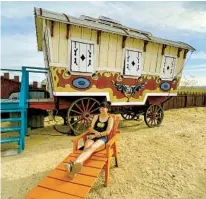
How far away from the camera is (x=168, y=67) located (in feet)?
32.4

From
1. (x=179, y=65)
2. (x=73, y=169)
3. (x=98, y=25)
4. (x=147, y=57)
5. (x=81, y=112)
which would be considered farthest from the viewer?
(x=179, y=65)

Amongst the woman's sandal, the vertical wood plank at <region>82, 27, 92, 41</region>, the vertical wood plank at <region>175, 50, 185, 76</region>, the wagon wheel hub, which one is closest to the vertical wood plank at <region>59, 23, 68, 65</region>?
the vertical wood plank at <region>82, 27, 92, 41</region>

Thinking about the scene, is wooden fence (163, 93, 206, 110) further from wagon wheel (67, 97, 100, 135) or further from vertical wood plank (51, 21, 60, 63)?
vertical wood plank (51, 21, 60, 63)

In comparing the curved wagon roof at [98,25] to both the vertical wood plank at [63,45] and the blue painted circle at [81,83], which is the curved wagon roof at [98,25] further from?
the blue painted circle at [81,83]

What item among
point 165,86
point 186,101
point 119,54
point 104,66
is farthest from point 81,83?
point 186,101

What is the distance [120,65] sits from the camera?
852 centimetres

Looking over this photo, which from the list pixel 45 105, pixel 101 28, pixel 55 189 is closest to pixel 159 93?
pixel 101 28

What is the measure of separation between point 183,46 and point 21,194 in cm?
826

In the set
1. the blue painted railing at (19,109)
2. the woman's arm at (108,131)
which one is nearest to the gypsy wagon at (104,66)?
the blue painted railing at (19,109)

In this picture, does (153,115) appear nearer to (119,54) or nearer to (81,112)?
(119,54)

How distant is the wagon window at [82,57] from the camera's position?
24.6 feet

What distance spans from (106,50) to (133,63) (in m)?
1.25

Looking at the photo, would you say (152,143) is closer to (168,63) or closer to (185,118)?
(168,63)

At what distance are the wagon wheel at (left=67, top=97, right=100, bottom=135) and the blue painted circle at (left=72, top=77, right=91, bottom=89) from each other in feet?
1.59
